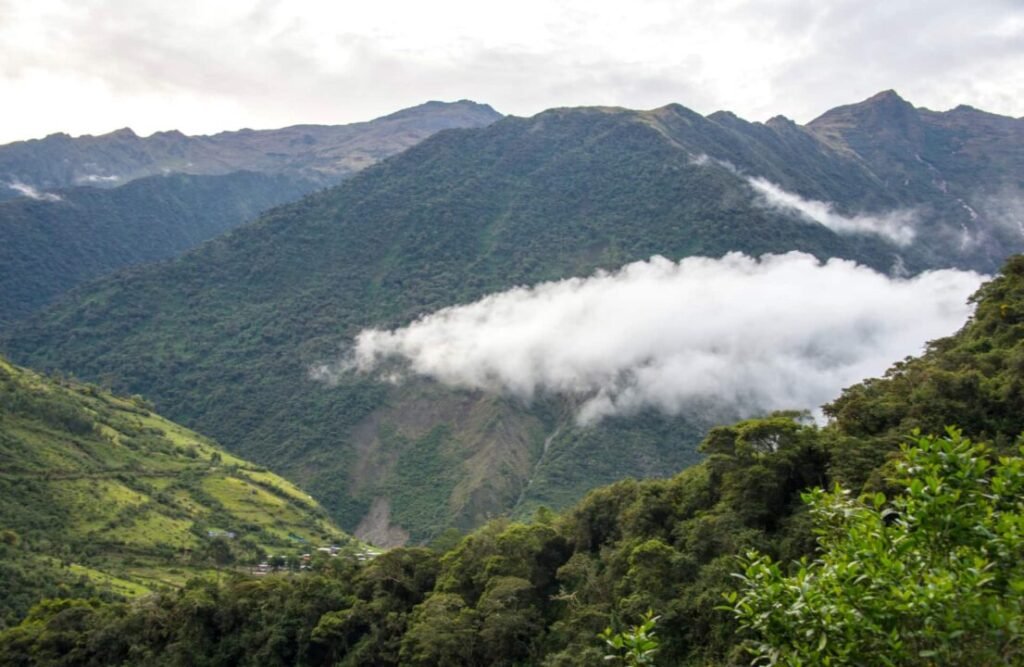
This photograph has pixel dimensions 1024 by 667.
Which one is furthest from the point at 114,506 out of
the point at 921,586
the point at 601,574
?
the point at 921,586

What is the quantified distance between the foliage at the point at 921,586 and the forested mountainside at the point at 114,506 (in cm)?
7561

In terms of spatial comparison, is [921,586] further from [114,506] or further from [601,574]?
[114,506]

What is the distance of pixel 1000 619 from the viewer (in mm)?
8883

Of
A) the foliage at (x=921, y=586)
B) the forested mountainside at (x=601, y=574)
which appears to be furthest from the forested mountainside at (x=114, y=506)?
the foliage at (x=921, y=586)

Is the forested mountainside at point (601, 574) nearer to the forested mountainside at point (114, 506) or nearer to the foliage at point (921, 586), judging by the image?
the foliage at point (921, 586)

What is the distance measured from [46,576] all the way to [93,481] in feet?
96.6

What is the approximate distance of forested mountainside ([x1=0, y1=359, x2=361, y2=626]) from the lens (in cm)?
8538

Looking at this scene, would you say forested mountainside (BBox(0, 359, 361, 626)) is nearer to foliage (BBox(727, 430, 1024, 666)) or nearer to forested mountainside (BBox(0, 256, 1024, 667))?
forested mountainside (BBox(0, 256, 1024, 667))

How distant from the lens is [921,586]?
9766mm

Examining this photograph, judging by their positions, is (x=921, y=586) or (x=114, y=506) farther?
(x=114, y=506)

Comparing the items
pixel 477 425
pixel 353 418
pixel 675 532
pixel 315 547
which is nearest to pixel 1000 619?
pixel 675 532

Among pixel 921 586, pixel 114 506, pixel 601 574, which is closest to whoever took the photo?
pixel 921 586

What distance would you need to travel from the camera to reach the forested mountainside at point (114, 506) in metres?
85.4

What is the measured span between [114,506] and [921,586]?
4232 inches
